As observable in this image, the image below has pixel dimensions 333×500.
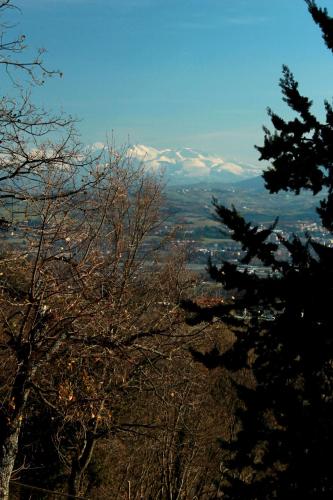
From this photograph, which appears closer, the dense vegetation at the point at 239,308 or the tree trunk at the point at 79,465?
the dense vegetation at the point at 239,308

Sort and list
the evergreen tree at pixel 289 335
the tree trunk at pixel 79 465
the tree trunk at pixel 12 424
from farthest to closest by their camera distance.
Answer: the tree trunk at pixel 79 465
the tree trunk at pixel 12 424
the evergreen tree at pixel 289 335

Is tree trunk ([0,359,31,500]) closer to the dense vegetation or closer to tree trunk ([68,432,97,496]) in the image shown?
the dense vegetation

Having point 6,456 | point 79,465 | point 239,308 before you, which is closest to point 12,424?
point 6,456

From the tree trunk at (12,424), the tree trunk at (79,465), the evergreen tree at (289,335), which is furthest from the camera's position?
the tree trunk at (79,465)

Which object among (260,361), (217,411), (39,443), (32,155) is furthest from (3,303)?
(217,411)

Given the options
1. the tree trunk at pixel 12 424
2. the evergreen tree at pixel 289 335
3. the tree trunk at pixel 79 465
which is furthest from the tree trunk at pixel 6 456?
the tree trunk at pixel 79 465

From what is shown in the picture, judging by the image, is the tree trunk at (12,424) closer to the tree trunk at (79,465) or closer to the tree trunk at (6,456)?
the tree trunk at (6,456)

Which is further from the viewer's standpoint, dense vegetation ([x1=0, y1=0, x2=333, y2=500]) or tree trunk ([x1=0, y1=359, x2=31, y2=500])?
tree trunk ([x1=0, y1=359, x2=31, y2=500])

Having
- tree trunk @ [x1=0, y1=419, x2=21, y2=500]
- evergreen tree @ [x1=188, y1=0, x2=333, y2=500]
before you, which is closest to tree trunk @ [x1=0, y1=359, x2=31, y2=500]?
tree trunk @ [x1=0, y1=419, x2=21, y2=500]

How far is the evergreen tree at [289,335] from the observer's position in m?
7.15

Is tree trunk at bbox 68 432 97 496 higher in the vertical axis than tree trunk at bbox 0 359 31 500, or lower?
lower

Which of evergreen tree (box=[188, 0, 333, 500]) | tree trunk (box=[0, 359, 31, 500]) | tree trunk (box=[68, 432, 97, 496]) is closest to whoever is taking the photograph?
evergreen tree (box=[188, 0, 333, 500])

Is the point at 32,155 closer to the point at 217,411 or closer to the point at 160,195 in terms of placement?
the point at 160,195

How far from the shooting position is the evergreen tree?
715 cm
